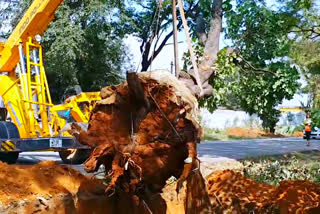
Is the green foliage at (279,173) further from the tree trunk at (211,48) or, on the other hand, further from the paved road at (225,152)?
the paved road at (225,152)

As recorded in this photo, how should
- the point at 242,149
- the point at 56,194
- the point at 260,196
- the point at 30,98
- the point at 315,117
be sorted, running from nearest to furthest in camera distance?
the point at 56,194, the point at 260,196, the point at 315,117, the point at 30,98, the point at 242,149

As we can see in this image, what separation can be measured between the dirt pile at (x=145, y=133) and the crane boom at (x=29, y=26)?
583cm

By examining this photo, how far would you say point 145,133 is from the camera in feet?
13.6

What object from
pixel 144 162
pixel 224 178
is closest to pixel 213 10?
pixel 224 178

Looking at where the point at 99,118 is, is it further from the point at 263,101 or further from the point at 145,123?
the point at 263,101

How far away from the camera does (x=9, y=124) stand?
9.72 metres

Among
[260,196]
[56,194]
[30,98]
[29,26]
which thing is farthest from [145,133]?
[29,26]

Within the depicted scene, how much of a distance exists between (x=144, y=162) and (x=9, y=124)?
6444 millimetres

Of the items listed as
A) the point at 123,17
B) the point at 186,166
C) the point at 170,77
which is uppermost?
the point at 123,17

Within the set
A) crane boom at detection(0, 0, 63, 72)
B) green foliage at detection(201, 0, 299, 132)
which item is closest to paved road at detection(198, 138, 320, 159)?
green foliage at detection(201, 0, 299, 132)

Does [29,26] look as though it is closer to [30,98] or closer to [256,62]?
[30,98]

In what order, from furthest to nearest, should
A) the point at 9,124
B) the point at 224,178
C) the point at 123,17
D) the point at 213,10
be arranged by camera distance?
the point at 123,17
the point at 9,124
the point at 213,10
the point at 224,178

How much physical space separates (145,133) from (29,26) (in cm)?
663

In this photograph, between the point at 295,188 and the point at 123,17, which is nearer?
the point at 295,188
